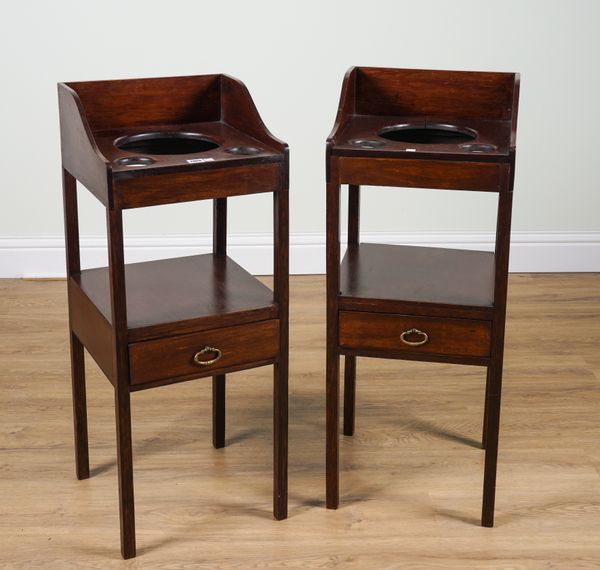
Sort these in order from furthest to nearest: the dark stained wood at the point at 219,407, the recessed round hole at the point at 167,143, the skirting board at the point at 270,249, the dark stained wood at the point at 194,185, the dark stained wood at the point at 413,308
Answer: the skirting board at the point at 270,249 < the dark stained wood at the point at 219,407 < the recessed round hole at the point at 167,143 < the dark stained wood at the point at 413,308 < the dark stained wood at the point at 194,185

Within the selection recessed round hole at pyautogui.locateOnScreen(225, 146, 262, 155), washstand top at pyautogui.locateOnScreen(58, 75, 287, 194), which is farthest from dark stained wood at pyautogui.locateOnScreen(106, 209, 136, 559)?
recessed round hole at pyautogui.locateOnScreen(225, 146, 262, 155)

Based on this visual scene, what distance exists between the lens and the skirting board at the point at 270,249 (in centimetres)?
408

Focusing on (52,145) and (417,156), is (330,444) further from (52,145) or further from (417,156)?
(52,145)

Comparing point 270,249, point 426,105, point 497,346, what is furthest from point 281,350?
point 270,249

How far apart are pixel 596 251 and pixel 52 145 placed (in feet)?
6.73

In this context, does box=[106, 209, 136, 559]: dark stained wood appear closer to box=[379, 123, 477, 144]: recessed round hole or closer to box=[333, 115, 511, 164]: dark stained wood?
box=[333, 115, 511, 164]: dark stained wood

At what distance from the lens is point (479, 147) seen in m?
2.32

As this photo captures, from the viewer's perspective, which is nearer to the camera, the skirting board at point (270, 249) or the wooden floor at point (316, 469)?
the wooden floor at point (316, 469)

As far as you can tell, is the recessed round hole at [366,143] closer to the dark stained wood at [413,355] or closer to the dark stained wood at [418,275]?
the dark stained wood at [418,275]

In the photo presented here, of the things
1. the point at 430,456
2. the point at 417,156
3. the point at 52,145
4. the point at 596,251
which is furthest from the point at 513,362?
the point at 52,145

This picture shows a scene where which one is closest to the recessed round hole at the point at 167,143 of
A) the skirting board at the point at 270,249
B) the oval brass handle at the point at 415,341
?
the oval brass handle at the point at 415,341

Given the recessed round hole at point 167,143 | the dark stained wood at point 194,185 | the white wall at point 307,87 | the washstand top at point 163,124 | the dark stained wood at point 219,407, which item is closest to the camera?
the dark stained wood at point 194,185

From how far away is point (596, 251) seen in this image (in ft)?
13.7

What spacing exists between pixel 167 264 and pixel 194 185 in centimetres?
47
